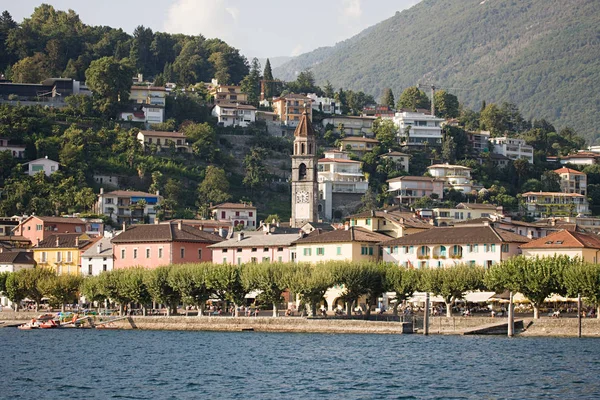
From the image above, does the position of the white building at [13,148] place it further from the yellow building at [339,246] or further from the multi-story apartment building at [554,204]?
the multi-story apartment building at [554,204]

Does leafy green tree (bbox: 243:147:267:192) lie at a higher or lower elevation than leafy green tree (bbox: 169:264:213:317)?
higher

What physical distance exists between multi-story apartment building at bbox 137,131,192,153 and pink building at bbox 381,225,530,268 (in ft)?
226

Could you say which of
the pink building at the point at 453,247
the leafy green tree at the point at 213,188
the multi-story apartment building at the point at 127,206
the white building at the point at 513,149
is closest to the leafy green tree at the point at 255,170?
the leafy green tree at the point at 213,188

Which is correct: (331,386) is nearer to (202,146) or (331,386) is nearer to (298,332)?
(298,332)

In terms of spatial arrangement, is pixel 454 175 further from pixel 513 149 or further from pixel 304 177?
pixel 304 177

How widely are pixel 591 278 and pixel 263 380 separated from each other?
1050 inches

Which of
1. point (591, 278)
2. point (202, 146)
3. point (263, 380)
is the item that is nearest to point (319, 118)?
point (202, 146)

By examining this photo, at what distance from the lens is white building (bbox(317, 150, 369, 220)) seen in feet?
514

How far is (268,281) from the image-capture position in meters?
84.2

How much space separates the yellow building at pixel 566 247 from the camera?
88562mm

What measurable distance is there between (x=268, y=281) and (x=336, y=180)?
77.2 m

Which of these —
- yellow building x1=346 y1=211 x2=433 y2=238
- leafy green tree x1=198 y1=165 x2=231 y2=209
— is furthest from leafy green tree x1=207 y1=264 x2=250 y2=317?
leafy green tree x1=198 y1=165 x2=231 y2=209

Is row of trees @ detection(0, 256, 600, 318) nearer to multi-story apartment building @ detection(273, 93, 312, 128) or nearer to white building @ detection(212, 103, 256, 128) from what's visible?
white building @ detection(212, 103, 256, 128)

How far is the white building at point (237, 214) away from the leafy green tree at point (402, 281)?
59.4 metres
